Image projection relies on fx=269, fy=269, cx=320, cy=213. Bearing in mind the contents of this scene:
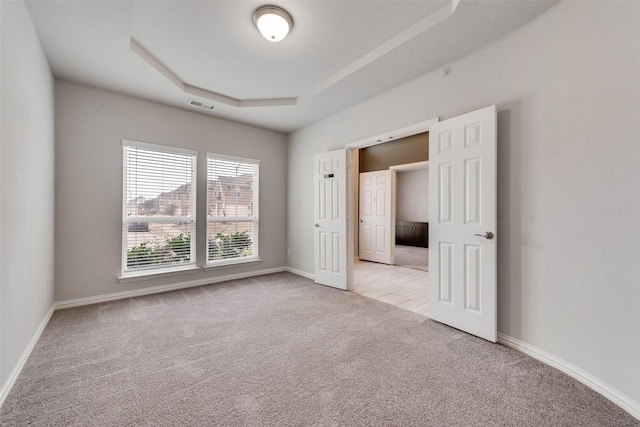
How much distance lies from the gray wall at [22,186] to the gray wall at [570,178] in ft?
11.9

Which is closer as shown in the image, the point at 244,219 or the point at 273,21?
the point at 273,21

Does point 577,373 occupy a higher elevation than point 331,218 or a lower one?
lower

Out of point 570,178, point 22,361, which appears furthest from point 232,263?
point 570,178

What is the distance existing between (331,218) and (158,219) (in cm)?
256

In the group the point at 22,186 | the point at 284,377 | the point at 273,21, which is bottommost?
the point at 284,377

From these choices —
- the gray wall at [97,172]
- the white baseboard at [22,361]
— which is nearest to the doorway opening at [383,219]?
the gray wall at [97,172]

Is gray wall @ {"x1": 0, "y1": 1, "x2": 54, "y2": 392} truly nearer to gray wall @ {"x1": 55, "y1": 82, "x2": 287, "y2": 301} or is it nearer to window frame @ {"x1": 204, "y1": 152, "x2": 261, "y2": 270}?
gray wall @ {"x1": 55, "y1": 82, "x2": 287, "y2": 301}

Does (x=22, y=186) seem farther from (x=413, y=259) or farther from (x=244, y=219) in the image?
(x=413, y=259)

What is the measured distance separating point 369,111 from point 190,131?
2.75 meters

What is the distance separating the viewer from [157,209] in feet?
12.9

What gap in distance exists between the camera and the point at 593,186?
6.10ft

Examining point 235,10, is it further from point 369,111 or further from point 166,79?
point 369,111

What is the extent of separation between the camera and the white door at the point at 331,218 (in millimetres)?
4047

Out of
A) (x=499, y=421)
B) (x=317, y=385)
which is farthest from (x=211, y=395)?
(x=499, y=421)
